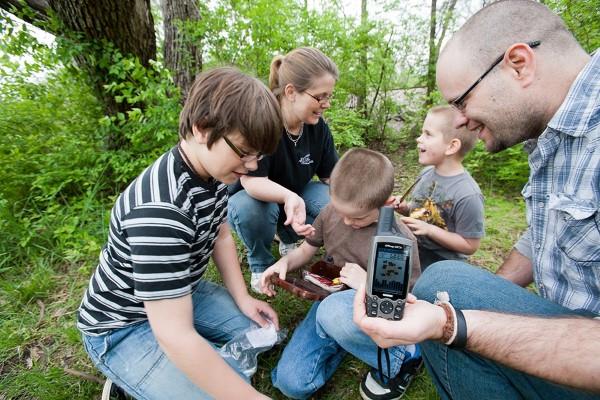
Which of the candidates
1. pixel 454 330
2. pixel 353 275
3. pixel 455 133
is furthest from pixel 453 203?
pixel 454 330

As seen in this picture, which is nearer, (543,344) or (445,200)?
(543,344)

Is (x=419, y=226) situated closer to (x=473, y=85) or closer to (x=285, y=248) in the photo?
(x=473, y=85)

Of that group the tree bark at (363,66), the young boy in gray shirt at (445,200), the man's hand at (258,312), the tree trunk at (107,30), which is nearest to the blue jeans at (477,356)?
the young boy in gray shirt at (445,200)

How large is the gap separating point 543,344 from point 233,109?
1262 millimetres

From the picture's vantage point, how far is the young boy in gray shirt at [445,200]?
2039 millimetres

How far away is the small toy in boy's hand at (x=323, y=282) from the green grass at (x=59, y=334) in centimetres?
45

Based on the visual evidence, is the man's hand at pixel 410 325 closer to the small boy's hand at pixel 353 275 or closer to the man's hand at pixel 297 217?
the small boy's hand at pixel 353 275

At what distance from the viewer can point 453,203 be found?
2.10 meters

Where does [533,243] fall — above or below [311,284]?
above

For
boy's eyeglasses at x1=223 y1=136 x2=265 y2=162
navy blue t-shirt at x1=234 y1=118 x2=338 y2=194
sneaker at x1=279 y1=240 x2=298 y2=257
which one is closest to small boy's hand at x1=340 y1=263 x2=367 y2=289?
boy's eyeglasses at x1=223 y1=136 x2=265 y2=162

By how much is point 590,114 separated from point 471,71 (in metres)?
0.44

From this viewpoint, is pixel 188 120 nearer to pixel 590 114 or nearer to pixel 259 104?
pixel 259 104

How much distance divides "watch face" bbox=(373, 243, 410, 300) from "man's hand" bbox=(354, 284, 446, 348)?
7 centimetres

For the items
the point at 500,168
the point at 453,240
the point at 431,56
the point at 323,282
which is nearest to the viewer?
the point at 323,282
